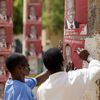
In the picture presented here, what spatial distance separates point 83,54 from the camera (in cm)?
354

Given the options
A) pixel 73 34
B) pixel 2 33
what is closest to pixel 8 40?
pixel 2 33

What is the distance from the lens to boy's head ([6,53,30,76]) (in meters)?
3.64

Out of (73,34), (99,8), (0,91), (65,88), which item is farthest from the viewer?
(0,91)

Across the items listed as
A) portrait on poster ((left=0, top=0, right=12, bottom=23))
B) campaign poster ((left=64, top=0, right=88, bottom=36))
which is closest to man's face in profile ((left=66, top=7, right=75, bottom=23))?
campaign poster ((left=64, top=0, right=88, bottom=36))

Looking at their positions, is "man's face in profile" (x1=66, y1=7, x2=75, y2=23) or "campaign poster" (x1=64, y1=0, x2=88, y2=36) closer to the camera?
"campaign poster" (x1=64, y1=0, x2=88, y2=36)

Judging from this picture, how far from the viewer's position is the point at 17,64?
11.9 ft

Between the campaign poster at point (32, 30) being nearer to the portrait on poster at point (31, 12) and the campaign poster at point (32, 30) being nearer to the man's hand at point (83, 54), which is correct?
the portrait on poster at point (31, 12)

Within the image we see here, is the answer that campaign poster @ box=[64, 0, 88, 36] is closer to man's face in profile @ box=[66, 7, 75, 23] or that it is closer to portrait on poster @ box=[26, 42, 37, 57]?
man's face in profile @ box=[66, 7, 75, 23]

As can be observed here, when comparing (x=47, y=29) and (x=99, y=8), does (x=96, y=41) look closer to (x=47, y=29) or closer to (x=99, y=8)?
(x=99, y=8)

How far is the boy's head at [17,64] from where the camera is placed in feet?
11.9

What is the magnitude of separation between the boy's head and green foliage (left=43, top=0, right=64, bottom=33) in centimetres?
2421

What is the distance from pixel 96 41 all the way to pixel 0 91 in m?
2.31

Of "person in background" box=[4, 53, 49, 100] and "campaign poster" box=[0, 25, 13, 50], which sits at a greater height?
"campaign poster" box=[0, 25, 13, 50]

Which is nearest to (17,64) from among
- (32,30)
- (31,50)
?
(31,50)
